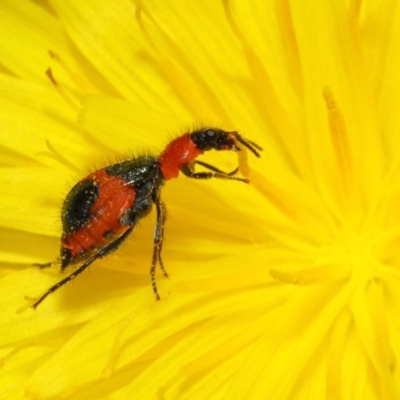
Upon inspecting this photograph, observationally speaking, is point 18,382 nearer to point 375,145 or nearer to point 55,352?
point 55,352

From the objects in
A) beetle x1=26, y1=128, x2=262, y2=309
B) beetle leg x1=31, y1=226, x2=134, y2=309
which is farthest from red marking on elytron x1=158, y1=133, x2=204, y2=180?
beetle leg x1=31, y1=226, x2=134, y2=309

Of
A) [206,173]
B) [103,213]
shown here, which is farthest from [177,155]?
[103,213]

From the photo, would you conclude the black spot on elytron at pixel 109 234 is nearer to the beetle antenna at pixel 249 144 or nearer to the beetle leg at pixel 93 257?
the beetle leg at pixel 93 257

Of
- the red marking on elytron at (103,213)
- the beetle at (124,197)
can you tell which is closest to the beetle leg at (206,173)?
the beetle at (124,197)

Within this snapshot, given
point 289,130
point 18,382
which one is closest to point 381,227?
point 289,130

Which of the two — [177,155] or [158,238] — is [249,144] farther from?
[158,238]

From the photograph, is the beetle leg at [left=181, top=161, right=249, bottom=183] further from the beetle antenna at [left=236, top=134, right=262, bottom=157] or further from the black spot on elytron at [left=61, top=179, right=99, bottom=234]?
the black spot on elytron at [left=61, top=179, right=99, bottom=234]
